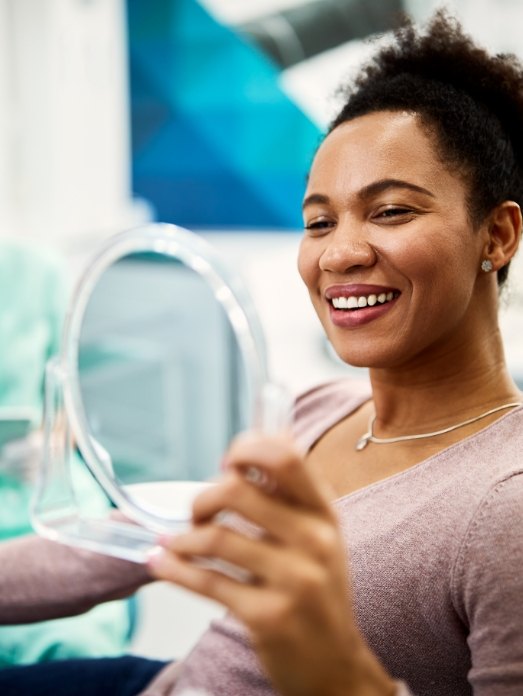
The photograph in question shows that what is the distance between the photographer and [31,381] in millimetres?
1387

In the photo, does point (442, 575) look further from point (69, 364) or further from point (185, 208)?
point (185, 208)

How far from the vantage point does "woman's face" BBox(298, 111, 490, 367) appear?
72 centimetres

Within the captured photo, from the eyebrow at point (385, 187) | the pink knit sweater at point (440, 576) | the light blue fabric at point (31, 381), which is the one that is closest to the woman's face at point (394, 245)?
the eyebrow at point (385, 187)

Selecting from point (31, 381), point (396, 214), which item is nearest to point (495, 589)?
point (396, 214)

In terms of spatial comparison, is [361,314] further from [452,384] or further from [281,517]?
[281,517]

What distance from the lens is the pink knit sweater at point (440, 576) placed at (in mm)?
578

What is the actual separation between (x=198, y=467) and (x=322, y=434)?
525 millimetres

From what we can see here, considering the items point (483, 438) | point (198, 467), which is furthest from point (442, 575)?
point (198, 467)

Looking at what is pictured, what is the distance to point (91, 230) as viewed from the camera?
2486 millimetres

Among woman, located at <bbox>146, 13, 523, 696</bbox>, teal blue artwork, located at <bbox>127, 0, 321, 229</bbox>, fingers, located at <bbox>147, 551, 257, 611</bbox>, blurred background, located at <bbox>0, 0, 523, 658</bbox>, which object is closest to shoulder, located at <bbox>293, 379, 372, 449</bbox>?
woman, located at <bbox>146, 13, 523, 696</bbox>

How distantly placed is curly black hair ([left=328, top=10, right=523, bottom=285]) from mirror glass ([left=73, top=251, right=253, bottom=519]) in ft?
0.93

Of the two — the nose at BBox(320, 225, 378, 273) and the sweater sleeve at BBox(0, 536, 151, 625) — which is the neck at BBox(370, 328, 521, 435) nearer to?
the nose at BBox(320, 225, 378, 273)

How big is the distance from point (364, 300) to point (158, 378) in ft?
3.87

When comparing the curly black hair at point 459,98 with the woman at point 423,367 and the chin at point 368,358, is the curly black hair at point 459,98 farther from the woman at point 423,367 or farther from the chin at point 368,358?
the chin at point 368,358
